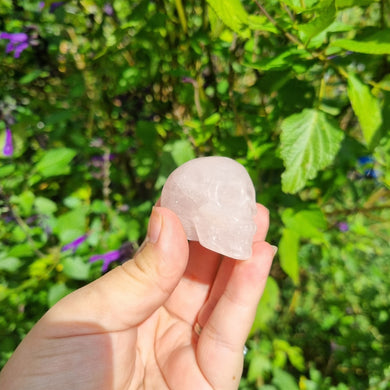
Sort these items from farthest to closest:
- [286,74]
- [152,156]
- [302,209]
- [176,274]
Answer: [152,156] → [302,209] → [286,74] → [176,274]

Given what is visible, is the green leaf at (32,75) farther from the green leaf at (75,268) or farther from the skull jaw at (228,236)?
the skull jaw at (228,236)

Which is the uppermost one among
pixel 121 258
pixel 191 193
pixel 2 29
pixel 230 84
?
pixel 2 29

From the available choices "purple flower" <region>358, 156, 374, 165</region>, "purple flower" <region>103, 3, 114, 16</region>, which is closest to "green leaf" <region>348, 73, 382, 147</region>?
"purple flower" <region>358, 156, 374, 165</region>

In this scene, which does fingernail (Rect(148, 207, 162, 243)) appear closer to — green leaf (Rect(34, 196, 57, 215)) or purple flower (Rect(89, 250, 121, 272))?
purple flower (Rect(89, 250, 121, 272))

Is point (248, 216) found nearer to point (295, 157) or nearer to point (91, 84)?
point (295, 157)

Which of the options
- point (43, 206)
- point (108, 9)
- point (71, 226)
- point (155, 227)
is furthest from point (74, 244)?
point (108, 9)

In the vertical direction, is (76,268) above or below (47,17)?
below

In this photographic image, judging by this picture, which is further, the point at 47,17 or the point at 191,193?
the point at 47,17

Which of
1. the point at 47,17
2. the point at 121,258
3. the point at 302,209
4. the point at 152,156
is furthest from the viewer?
the point at 47,17

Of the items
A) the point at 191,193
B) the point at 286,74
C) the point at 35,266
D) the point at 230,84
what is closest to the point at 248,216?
the point at 191,193
